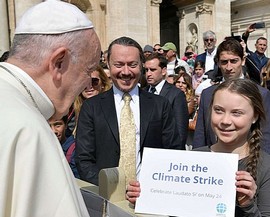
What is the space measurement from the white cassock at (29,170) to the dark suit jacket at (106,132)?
196cm

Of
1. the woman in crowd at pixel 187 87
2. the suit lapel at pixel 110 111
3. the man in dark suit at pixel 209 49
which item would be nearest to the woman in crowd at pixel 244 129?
the suit lapel at pixel 110 111

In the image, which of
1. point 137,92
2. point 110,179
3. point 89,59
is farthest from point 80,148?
point 89,59

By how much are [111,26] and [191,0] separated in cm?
587

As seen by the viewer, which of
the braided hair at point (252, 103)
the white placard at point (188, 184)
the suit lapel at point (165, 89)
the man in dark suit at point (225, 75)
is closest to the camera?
the white placard at point (188, 184)

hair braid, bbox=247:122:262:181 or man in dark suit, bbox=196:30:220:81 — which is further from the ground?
man in dark suit, bbox=196:30:220:81

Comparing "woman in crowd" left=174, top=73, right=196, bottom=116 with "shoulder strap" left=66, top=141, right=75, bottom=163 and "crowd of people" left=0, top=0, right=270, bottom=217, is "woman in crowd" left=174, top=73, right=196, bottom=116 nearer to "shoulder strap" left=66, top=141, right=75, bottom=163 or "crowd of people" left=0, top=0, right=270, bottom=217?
"crowd of people" left=0, top=0, right=270, bottom=217

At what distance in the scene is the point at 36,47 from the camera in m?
1.39

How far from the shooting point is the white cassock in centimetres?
112

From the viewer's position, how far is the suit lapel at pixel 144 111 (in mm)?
3266

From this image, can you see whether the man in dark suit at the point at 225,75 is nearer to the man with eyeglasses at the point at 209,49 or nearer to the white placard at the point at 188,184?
the white placard at the point at 188,184

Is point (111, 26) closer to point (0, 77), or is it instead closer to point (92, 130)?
point (92, 130)

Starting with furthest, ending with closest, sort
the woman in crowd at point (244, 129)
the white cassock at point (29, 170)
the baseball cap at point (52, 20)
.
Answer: the woman in crowd at point (244, 129) → the baseball cap at point (52, 20) → the white cassock at point (29, 170)

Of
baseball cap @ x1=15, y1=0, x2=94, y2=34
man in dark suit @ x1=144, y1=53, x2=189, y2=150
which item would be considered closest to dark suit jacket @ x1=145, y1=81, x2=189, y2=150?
man in dark suit @ x1=144, y1=53, x2=189, y2=150

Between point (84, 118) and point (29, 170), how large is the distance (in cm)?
218
